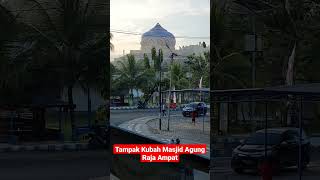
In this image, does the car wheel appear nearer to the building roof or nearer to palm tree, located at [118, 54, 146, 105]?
palm tree, located at [118, 54, 146, 105]

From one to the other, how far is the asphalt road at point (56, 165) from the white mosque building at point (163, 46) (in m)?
0.92

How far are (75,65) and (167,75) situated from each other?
0.80 meters

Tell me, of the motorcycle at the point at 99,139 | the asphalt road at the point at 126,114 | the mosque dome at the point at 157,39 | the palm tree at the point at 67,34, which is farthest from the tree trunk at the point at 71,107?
the mosque dome at the point at 157,39

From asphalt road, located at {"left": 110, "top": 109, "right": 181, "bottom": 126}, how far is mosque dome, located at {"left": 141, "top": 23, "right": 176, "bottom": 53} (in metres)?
0.54

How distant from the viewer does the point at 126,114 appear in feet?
12.6

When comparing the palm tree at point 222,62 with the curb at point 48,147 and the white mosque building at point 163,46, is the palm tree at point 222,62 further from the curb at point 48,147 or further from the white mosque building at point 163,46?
the curb at point 48,147

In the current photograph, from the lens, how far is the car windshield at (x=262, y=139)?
5.87 meters

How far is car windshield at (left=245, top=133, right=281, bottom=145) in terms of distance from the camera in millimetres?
5867

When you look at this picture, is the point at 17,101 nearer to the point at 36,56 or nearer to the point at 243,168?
the point at 36,56

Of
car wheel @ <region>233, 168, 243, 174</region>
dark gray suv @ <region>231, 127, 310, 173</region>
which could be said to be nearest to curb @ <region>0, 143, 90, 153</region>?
dark gray suv @ <region>231, 127, 310, 173</region>

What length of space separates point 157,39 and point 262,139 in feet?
9.39

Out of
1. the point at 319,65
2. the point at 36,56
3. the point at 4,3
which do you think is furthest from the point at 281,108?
the point at 4,3

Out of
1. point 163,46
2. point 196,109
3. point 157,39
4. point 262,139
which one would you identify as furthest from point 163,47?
point 262,139
